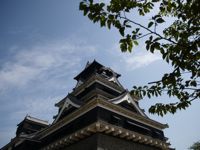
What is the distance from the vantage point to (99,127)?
1366cm

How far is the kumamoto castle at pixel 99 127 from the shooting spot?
563 inches

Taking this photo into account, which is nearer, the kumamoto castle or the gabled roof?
the kumamoto castle

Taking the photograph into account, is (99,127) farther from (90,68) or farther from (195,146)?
(195,146)

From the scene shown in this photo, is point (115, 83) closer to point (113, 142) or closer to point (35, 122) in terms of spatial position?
point (113, 142)

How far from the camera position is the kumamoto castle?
14.3 m

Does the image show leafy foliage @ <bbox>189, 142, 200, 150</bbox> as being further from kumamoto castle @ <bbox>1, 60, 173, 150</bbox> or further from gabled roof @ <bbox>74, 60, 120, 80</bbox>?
gabled roof @ <bbox>74, 60, 120, 80</bbox>

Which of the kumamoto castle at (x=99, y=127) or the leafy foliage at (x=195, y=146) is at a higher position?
the leafy foliage at (x=195, y=146)

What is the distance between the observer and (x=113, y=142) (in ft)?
48.0

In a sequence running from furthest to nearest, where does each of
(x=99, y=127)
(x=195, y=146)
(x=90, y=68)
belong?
1. (x=195, y=146)
2. (x=90, y=68)
3. (x=99, y=127)

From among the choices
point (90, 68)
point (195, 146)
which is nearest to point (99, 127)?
point (90, 68)

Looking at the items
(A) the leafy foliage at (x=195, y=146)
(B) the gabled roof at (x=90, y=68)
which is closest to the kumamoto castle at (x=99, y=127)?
(B) the gabled roof at (x=90, y=68)

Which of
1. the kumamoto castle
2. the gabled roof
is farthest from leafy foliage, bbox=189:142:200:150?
the gabled roof

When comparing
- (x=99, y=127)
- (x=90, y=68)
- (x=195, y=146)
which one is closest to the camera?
(x=99, y=127)

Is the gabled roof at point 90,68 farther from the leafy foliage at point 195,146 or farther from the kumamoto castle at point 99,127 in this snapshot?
the leafy foliage at point 195,146
